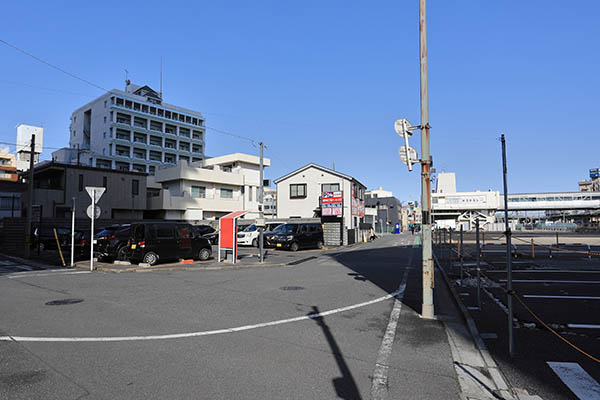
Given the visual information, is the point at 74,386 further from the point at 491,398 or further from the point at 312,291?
the point at 312,291

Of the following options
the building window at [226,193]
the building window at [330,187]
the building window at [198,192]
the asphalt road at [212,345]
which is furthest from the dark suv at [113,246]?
the building window at [226,193]

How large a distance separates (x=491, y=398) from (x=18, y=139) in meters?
73.9

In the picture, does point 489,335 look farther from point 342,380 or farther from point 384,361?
point 342,380

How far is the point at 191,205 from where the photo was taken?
4438cm

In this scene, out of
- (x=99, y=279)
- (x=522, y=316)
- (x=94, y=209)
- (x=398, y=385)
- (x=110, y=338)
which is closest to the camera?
(x=398, y=385)

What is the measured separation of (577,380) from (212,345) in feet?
15.2

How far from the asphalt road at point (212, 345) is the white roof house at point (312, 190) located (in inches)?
1101

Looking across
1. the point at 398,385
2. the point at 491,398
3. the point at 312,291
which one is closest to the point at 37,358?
the point at 398,385

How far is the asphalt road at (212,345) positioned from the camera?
3.95 m

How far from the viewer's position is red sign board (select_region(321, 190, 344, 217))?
32281 mm

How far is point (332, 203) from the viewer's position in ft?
107

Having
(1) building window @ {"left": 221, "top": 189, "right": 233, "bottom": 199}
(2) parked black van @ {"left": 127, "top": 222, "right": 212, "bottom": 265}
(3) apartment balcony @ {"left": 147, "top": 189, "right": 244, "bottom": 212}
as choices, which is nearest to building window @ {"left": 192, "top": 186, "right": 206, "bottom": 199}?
(3) apartment balcony @ {"left": 147, "top": 189, "right": 244, "bottom": 212}

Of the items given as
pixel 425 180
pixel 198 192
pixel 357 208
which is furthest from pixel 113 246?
pixel 198 192

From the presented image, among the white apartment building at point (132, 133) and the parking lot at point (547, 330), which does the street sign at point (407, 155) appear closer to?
the parking lot at point (547, 330)
